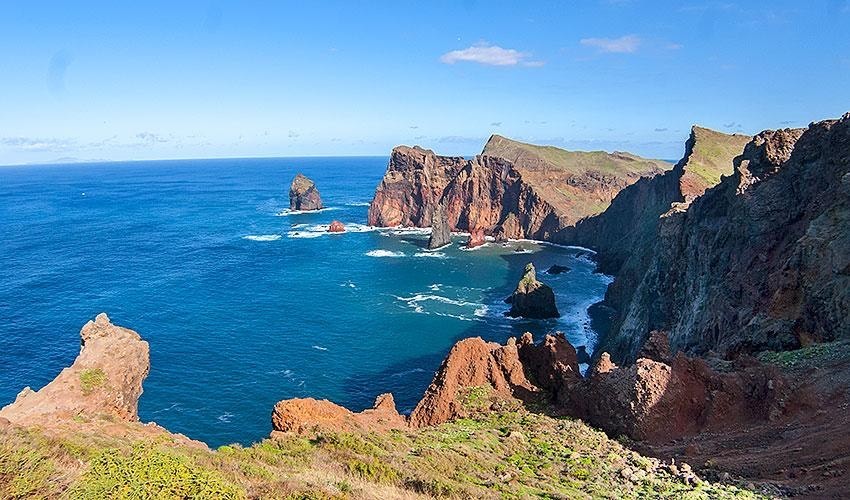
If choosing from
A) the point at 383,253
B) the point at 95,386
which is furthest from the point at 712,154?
the point at 95,386

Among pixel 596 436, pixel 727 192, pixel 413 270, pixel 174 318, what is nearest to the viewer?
pixel 596 436

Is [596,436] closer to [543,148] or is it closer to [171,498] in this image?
[171,498]

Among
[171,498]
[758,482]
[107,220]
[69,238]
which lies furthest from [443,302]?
[107,220]

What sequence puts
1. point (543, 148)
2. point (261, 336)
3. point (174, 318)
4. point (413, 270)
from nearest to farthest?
point (261, 336), point (174, 318), point (413, 270), point (543, 148)

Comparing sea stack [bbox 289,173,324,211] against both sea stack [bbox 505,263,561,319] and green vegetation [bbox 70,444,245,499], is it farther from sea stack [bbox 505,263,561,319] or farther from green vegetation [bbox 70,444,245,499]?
green vegetation [bbox 70,444,245,499]

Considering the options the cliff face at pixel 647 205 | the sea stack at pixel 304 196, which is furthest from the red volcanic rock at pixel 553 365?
the sea stack at pixel 304 196

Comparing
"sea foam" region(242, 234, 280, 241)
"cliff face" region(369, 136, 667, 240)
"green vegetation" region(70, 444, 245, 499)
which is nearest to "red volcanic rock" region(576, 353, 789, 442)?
"green vegetation" region(70, 444, 245, 499)
